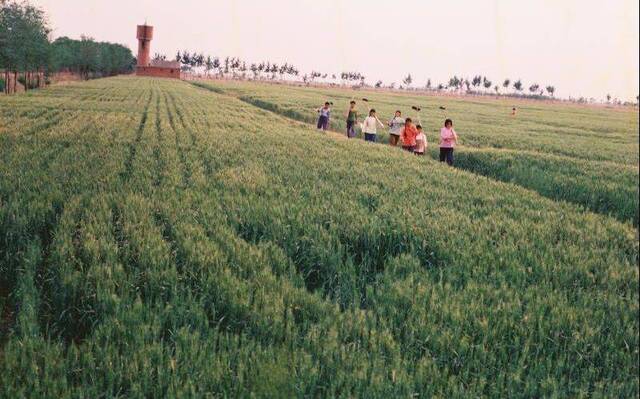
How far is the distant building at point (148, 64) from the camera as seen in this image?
138 metres

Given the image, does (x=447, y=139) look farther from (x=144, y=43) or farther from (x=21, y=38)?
(x=144, y=43)

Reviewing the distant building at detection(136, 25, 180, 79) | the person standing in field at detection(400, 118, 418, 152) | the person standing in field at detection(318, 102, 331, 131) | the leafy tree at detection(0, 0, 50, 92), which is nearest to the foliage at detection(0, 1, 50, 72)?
the leafy tree at detection(0, 0, 50, 92)

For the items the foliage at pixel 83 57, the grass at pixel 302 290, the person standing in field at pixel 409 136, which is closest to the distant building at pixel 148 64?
the foliage at pixel 83 57

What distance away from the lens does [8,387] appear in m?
3.18

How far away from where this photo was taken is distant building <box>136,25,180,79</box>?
138 meters

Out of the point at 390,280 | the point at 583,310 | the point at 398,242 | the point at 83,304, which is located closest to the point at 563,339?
the point at 583,310

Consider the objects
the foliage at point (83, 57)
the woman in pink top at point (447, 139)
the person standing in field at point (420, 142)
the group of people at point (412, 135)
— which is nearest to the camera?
the woman in pink top at point (447, 139)

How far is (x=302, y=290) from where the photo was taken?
5121 mm

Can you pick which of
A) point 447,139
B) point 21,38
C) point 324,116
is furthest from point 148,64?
point 447,139

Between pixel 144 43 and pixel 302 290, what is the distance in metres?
150

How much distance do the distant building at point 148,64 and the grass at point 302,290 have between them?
13595 cm

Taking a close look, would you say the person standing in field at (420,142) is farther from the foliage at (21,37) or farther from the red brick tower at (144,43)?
the red brick tower at (144,43)

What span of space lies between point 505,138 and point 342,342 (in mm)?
26177

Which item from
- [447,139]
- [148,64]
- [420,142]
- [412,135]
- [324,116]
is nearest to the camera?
[447,139]
